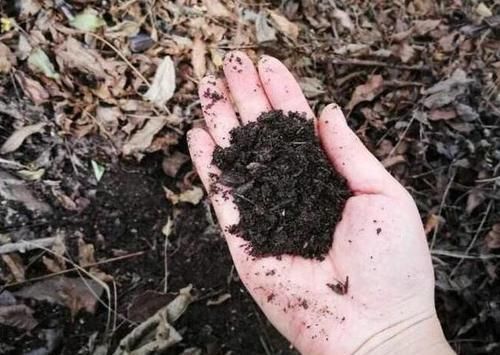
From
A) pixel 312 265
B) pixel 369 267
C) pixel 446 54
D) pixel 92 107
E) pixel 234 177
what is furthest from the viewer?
pixel 446 54

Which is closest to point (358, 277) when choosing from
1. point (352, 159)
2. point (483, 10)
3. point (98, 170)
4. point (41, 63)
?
point (352, 159)

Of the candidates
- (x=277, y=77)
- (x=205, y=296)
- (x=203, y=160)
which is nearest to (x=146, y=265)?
(x=205, y=296)

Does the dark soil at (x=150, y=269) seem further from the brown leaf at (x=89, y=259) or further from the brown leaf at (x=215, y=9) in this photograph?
the brown leaf at (x=215, y=9)

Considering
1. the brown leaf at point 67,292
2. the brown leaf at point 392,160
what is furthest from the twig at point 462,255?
the brown leaf at point 67,292

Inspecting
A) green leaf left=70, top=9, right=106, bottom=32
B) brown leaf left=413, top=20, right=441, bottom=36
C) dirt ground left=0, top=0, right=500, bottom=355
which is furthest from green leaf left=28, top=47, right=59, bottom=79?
brown leaf left=413, top=20, right=441, bottom=36

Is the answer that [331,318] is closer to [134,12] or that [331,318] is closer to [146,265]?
[146,265]

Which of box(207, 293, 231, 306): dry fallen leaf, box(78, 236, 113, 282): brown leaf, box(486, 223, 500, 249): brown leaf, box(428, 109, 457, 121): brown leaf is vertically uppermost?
box(428, 109, 457, 121): brown leaf

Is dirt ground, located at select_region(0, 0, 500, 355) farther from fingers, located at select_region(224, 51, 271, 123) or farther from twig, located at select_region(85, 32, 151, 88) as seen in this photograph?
fingers, located at select_region(224, 51, 271, 123)
